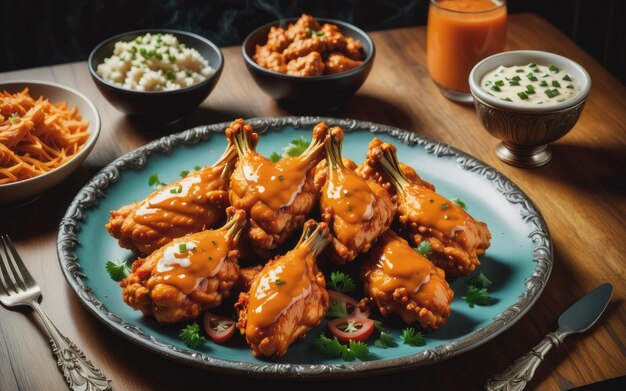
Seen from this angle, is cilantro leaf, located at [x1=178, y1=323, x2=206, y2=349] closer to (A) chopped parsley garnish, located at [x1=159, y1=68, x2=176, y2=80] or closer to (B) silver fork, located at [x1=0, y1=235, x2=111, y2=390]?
(B) silver fork, located at [x1=0, y1=235, x2=111, y2=390]

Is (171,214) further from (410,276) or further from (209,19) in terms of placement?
(209,19)

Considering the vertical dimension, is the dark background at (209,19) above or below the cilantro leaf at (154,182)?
below

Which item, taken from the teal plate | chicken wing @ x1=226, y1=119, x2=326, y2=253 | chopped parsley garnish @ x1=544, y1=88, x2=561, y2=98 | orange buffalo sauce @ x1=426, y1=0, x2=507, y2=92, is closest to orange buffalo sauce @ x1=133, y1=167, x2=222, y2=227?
chicken wing @ x1=226, y1=119, x2=326, y2=253

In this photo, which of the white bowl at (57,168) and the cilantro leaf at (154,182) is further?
the cilantro leaf at (154,182)

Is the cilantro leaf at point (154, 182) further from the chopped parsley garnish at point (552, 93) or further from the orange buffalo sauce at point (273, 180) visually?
the chopped parsley garnish at point (552, 93)

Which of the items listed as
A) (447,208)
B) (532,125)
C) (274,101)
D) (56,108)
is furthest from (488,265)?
(56,108)

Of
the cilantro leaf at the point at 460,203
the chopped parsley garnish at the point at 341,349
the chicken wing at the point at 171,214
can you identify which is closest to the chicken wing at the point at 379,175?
the cilantro leaf at the point at 460,203
